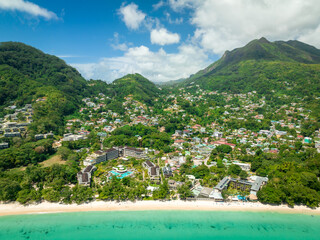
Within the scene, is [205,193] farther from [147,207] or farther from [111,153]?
[111,153]

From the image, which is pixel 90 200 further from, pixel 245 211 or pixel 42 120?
pixel 42 120

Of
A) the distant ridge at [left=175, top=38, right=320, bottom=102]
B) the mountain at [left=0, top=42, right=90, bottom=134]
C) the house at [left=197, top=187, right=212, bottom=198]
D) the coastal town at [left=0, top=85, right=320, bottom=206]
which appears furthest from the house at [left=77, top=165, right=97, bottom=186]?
the distant ridge at [left=175, top=38, right=320, bottom=102]

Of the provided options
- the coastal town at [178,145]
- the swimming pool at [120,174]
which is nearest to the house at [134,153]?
the coastal town at [178,145]

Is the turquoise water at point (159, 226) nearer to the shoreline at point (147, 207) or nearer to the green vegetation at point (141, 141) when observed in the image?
the shoreline at point (147, 207)

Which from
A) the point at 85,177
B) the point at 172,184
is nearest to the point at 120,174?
the point at 85,177

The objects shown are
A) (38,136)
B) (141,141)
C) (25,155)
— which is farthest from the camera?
(141,141)
